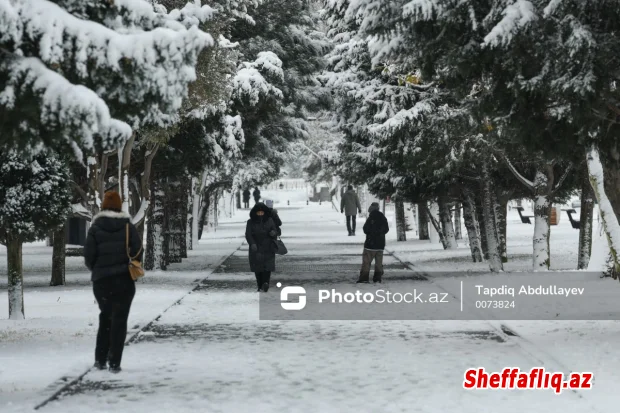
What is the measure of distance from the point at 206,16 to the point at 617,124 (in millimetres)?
5332

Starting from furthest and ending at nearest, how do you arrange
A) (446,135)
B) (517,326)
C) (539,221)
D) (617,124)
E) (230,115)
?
(230,115)
(539,221)
(446,135)
(517,326)
(617,124)

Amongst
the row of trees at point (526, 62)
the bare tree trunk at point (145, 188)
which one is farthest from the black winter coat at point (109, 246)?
the bare tree trunk at point (145, 188)

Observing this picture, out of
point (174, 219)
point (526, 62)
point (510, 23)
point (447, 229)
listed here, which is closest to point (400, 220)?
point (447, 229)

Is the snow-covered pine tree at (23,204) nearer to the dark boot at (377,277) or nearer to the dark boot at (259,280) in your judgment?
the dark boot at (259,280)

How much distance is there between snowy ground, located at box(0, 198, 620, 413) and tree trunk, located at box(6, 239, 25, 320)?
43 centimetres

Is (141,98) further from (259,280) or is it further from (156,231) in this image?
(156,231)

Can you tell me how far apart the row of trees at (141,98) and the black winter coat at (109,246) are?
920mm

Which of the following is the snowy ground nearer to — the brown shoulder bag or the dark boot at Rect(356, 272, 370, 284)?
the brown shoulder bag

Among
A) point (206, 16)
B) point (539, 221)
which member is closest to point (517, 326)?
point (206, 16)

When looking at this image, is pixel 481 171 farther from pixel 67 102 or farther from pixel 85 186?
pixel 67 102

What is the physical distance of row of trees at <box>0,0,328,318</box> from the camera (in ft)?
25.8

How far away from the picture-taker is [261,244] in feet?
63.7

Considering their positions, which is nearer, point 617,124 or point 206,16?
point 617,124

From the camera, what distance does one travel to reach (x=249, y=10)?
88.7 feet
